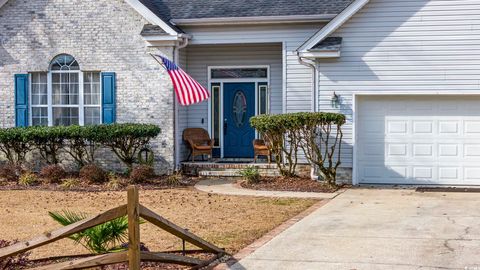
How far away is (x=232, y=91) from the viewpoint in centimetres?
2066

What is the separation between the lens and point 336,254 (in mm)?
9289

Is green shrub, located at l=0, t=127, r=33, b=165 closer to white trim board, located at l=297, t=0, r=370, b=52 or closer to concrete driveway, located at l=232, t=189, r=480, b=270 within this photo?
white trim board, located at l=297, t=0, r=370, b=52

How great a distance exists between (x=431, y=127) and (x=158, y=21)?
7.32 metres

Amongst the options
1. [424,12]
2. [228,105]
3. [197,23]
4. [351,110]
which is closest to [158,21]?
[197,23]

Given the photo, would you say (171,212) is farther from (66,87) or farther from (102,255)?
(66,87)

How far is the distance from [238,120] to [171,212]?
7.68m

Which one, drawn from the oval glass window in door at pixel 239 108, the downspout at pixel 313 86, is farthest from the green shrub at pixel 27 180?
the downspout at pixel 313 86

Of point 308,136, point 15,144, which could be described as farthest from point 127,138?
point 308,136

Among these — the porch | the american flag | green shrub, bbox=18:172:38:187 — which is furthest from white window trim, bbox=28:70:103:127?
the american flag

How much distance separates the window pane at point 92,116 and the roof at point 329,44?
20.3 feet

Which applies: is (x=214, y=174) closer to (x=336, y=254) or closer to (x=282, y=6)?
(x=282, y=6)

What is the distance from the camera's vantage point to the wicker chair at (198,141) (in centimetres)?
1984

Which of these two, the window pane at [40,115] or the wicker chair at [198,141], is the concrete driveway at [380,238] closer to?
the wicker chair at [198,141]

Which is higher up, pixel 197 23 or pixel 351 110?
pixel 197 23
